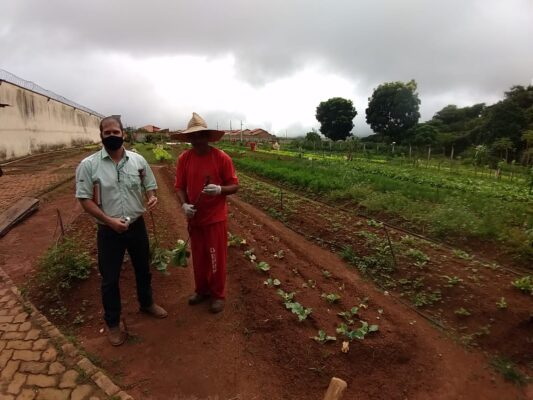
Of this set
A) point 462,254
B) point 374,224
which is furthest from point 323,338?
point 374,224

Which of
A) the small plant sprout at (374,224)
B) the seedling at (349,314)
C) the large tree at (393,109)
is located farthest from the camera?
the large tree at (393,109)

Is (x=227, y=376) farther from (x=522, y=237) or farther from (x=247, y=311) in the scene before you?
(x=522, y=237)

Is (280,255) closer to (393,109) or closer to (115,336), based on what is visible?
(115,336)

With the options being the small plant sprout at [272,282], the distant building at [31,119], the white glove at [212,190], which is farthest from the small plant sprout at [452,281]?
the distant building at [31,119]

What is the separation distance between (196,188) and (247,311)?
Result: 1.47 metres

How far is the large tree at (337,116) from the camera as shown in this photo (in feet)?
159

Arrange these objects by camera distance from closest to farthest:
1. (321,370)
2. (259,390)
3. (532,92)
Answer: (259,390)
(321,370)
(532,92)

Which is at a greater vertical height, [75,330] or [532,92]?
[532,92]

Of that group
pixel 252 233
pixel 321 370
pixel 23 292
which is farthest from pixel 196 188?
pixel 252 233

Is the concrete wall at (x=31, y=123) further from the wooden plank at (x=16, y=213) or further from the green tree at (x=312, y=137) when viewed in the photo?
the green tree at (x=312, y=137)

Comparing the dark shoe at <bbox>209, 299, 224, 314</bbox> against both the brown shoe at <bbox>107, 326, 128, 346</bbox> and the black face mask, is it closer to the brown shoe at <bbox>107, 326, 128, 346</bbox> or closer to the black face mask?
the brown shoe at <bbox>107, 326, 128, 346</bbox>

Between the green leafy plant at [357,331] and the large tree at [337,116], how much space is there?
155 ft

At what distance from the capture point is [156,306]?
3.67 meters

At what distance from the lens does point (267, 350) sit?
324 centimetres
